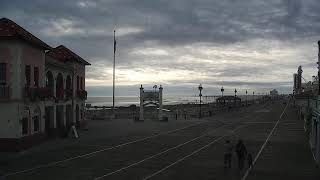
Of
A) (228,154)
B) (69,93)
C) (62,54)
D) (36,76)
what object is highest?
(62,54)

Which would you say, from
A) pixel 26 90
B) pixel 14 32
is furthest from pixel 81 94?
pixel 14 32

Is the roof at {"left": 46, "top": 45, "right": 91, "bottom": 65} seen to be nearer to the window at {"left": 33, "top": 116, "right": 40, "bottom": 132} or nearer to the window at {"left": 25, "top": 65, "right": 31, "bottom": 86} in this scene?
the window at {"left": 33, "top": 116, "right": 40, "bottom": 132}

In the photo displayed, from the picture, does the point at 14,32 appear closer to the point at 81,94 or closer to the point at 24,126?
the point at 24,126

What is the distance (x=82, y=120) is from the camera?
178 ft

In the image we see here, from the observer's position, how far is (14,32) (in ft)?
109

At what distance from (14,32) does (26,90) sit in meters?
4.14

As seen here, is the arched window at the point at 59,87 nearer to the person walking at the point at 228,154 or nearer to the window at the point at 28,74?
the window at the point at 28,74

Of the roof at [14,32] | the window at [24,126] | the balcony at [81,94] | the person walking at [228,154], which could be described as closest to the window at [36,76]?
the roof at [14,32]

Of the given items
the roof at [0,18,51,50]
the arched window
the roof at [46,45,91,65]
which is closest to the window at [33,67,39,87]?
the roof at [0,18,51,50]

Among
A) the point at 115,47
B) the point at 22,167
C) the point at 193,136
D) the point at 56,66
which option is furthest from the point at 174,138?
the point at 115,47

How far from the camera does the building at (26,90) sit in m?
33.2

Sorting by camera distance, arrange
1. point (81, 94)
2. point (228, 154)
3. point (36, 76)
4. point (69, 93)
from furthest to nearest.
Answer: point (81, 94) → point (69, 93) → point (36, 76) → point (228, 154)

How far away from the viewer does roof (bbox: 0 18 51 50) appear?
33000mm

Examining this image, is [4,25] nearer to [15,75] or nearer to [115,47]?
[15,75]
